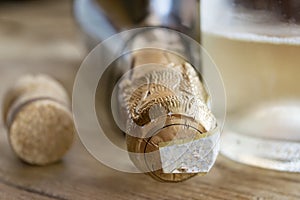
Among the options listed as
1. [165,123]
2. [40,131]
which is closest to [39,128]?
[40,131]

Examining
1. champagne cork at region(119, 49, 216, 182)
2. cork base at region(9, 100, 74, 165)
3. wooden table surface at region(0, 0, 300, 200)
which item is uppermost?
champagne cork at region(119, 49, 216, 182)

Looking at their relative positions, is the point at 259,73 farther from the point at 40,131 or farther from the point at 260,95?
the point at 40,131

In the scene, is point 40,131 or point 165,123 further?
point 40,131

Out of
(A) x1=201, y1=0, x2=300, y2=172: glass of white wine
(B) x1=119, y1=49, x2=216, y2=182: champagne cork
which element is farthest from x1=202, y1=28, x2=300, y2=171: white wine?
(B) x1=119, y1=49, x2=216, y2=182: champagne cork

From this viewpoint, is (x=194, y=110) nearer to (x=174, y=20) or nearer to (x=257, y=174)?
(x=257, y=174)

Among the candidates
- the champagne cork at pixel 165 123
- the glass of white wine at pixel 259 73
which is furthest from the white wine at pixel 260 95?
the champagne cork at pixel 165 123

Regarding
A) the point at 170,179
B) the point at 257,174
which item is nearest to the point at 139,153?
the point at 170,179

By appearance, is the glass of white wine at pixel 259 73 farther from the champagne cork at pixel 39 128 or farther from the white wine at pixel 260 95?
the champagne cork at pixel 39 128

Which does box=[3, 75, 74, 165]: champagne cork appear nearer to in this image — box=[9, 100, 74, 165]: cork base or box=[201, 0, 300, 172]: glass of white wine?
box=[9, 100, 74, 165]: cork base
